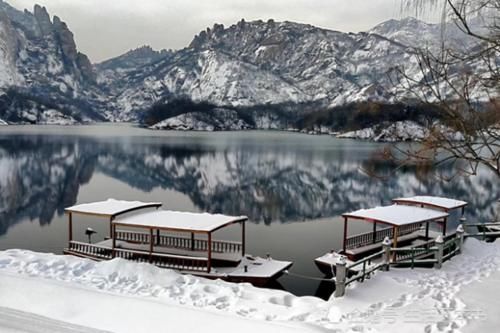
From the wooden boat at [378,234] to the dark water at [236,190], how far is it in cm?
160

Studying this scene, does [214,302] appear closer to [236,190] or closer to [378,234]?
[378,234]

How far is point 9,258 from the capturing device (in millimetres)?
16172

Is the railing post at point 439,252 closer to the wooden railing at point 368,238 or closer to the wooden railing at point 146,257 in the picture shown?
the wooden railing at point 368,238

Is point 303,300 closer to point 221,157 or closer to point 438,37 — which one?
point 438,37

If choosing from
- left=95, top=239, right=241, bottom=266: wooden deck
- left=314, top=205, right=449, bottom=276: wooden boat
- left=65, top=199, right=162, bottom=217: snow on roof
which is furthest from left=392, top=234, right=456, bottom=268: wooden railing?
left=65, top=199, right=162, bottom=217: snow on roof

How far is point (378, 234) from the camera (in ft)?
89.5

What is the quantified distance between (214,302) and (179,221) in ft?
33.0

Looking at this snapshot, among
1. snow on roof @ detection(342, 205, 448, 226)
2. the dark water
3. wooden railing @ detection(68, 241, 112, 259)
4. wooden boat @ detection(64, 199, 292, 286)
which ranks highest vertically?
snow on roof @ detection(342, 205, 448, 226)

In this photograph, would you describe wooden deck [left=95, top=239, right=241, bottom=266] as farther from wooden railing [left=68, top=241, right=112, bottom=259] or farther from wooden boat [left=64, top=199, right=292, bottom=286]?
wooden railing [left=68, top=241, right=112, bottom=259]

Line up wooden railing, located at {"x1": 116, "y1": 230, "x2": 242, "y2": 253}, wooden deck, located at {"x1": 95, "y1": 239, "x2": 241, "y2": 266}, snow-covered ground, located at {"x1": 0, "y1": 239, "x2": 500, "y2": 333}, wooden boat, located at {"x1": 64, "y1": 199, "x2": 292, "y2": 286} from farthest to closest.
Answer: wooden railing, located at {"x1": 116, "y1": 230, "x2": 242, "y2": 253} → wooden deck, located at {"x1": 95, "y1": 239, "x2": 241, "y2": 266} → wooden boat, located at {"x1": 64, "y1": 199, "x2": 292, "y2": 286} → snow-covered ground, located at {"x1": 0, "y1": 239, "x2": 500, "y2": 333}

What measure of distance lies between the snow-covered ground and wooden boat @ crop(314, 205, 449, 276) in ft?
16.7

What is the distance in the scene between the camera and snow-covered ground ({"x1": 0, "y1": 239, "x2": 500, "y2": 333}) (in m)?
9.44

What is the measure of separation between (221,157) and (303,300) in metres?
78.1

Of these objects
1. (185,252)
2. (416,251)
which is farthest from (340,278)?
(185,252)
